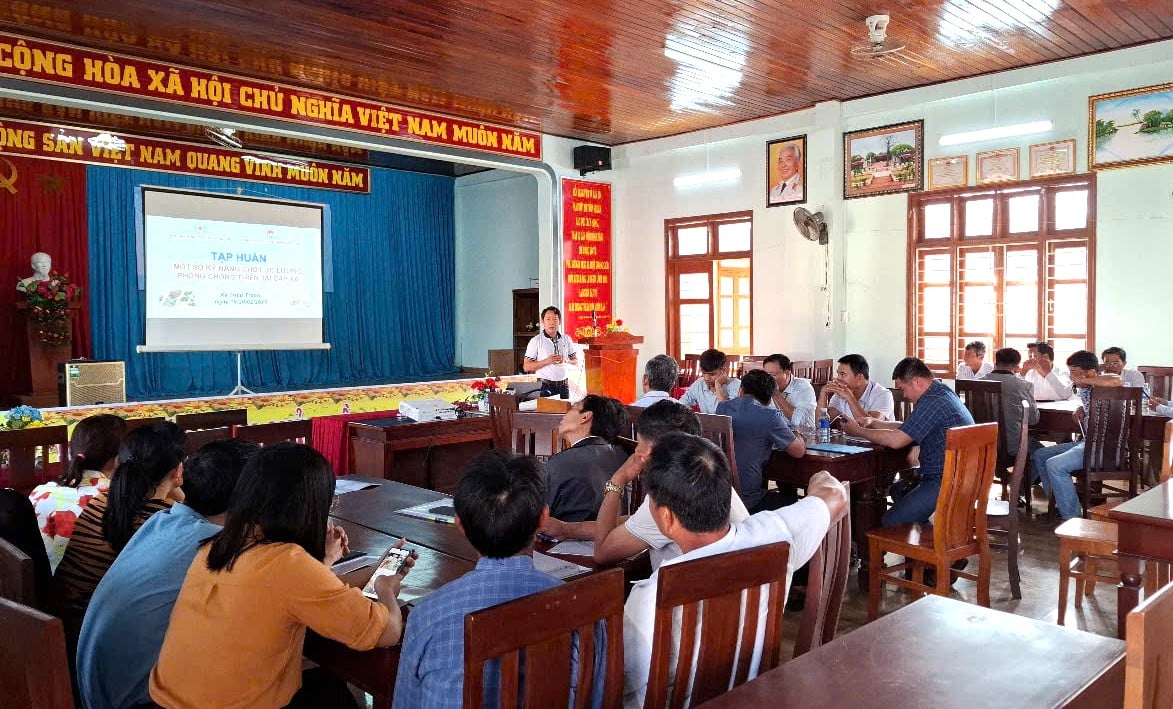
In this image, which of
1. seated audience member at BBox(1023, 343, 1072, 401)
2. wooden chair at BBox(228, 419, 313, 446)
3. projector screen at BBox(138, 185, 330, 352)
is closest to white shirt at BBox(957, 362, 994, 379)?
seated audience member at BBox(1023, 343, 1072, 401)

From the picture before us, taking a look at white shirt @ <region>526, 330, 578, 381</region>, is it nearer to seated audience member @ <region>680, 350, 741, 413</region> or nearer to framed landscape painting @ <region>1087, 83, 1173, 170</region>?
seated audience member @ <region>680, 350, 741, 413</region>

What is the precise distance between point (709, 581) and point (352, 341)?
11.7 metres

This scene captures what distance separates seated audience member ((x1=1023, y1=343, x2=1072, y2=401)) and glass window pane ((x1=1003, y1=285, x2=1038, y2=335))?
0.99 m

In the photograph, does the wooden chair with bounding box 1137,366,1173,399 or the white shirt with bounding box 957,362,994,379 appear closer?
the wooden chair with bounding box 1137,366,1173,399

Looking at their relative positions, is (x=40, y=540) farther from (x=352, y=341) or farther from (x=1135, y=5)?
(x=352, y=341)

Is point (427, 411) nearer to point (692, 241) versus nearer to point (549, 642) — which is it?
point (549, 642)

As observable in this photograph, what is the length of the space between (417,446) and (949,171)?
534 centimetres

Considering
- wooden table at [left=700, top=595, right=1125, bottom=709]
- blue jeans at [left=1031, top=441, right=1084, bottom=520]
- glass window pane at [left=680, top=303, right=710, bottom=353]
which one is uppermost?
glass window pane at [left=680, top=303, right=710, bottom=353]

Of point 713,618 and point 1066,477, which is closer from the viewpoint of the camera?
point 713,618

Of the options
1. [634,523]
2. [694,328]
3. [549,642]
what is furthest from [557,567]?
[694,328]

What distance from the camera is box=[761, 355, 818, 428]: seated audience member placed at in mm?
4977

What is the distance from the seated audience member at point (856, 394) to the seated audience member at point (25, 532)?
367 centimetres

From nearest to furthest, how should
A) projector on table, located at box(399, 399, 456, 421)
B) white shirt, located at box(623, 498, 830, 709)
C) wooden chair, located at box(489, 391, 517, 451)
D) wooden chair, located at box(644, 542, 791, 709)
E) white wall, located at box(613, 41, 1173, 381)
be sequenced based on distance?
wooden chair, located at box(644, 542, 791, 709), white shirt, located at box(623, 498, 830, 709), wooden chair, located at box(489, 391, 517, 451), projector on table, located at box(399, 399, 456, 421), white wall, located at box(613, 41, 1173, 381)

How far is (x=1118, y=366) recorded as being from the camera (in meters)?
6.07
